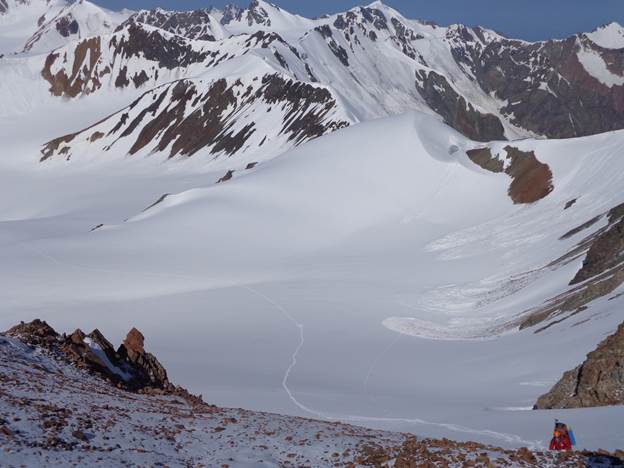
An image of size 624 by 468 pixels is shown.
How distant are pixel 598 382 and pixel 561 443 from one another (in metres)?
5.45

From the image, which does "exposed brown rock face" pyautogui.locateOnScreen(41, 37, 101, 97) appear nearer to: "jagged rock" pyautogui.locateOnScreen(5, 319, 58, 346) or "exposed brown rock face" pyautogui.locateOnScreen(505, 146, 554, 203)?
"exposed brown rock face" pyautogui.locateOnScreen(505, 146, 554, 203)

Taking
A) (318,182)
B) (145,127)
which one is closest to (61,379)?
(318,182)

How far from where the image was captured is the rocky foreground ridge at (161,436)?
37.9ft

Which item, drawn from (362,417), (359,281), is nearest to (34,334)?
(362,417)

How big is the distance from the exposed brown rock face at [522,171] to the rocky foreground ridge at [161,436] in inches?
1628

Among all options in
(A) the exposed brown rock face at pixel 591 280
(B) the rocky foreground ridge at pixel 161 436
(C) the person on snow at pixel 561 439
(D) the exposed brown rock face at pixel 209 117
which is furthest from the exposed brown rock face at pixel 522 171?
(C) the person on snow at pixel 561 439

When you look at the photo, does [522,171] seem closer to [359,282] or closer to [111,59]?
[359,282]

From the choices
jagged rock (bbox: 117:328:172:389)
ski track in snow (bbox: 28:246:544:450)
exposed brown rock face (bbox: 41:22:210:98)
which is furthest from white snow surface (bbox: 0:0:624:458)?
exposed brown rock face (bbox: 41:22:210:98)

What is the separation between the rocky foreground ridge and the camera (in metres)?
11.5

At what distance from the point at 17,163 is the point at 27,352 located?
118 metres

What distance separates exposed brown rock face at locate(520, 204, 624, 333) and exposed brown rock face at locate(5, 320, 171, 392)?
14228mm

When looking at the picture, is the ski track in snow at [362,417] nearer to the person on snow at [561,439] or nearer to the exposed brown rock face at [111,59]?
the person on snow at [561,439]

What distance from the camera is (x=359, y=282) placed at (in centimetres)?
4447

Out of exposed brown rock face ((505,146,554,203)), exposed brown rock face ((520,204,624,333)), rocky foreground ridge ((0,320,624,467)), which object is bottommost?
rocky foreground ridge ((0,320,624,467))
